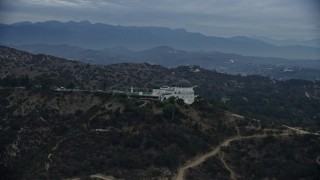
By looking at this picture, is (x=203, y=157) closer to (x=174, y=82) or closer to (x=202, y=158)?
(x=202, y=158)

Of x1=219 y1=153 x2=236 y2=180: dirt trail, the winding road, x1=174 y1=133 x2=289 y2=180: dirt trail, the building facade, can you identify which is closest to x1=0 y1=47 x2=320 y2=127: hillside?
the building facade

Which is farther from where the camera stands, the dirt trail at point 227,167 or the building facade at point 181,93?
the building facade at point 181,93

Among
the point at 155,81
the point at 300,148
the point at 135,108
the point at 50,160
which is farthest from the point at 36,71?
the point at 300,148

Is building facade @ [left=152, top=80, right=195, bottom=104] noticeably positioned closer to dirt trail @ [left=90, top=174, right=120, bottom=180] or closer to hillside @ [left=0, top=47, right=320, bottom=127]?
hillside @ [left=0, top=47, right=320, bottom=127]

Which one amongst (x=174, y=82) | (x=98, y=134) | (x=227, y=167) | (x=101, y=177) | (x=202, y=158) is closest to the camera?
(x=101, y=177)

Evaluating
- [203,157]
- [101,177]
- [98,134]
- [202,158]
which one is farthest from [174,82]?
[101,177]

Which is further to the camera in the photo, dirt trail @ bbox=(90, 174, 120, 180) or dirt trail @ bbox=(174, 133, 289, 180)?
dirt trail @ bbox=(174, 133, 289, 180)

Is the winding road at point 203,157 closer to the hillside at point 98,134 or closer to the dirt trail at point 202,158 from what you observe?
the dirt trail at point 202,158

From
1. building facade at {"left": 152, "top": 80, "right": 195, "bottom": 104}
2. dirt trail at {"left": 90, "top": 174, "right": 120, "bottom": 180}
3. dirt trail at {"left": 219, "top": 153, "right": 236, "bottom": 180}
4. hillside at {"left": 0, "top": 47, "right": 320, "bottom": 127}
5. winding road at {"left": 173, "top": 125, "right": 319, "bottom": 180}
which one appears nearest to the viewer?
dirt trail at {"left": 90, "top": 174, "right": 120, "bottom": 180}

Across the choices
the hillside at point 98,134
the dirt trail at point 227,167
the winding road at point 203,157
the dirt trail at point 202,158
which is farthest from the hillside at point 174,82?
the dirt trail at point 227,167

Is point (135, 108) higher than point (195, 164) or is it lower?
higher

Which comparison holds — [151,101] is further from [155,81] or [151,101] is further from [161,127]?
[155,81]
